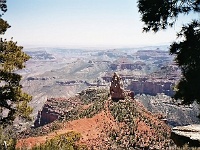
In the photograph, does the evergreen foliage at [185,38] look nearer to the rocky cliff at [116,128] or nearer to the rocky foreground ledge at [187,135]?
the rocky foreground ledge at [187,135]

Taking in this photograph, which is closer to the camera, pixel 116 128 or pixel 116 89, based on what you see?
pixel 116 128

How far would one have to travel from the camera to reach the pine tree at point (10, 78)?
19.5 m

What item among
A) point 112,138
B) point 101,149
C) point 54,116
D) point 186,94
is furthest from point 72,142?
point 54,116

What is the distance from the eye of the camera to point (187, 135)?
789 inches

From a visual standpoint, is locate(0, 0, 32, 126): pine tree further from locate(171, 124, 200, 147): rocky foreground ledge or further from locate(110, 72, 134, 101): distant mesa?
locate(110, 72, 134, 101): distant mesa

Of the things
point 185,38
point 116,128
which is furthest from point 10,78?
point 116,128

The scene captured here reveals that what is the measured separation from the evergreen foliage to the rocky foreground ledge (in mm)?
5809

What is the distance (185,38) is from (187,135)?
856cm

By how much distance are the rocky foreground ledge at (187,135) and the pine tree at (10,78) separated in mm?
9733

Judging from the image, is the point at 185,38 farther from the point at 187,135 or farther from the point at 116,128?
the point at 116,128

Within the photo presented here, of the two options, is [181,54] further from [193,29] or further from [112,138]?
[112,138]

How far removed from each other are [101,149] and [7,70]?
2793 cm

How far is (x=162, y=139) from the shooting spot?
52.6 m

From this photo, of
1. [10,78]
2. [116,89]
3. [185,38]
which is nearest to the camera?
[185,38]
